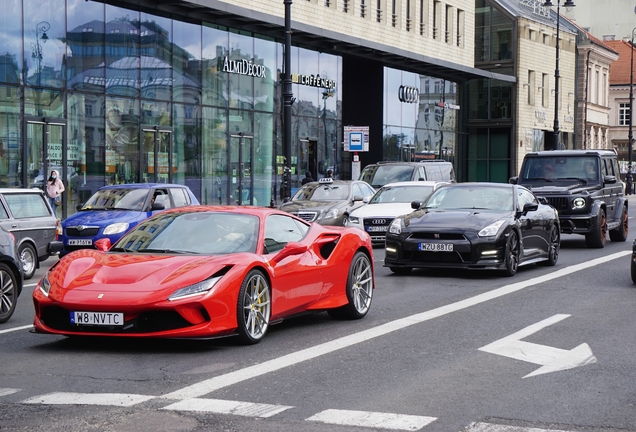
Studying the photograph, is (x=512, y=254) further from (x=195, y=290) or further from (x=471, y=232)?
(x=195, y=290)

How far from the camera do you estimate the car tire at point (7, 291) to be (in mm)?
10948

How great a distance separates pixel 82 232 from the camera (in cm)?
2003

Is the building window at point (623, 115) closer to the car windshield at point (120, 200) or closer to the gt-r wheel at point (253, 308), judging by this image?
the car windshield at point (120, 200)

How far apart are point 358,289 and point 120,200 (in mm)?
10765

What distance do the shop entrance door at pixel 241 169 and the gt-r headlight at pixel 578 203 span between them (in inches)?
667

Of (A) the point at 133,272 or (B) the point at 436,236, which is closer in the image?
(A) the point at 133,272

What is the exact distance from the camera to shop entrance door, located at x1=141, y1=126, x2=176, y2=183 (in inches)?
1296

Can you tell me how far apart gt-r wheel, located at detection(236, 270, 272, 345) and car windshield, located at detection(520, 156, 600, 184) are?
14946mm

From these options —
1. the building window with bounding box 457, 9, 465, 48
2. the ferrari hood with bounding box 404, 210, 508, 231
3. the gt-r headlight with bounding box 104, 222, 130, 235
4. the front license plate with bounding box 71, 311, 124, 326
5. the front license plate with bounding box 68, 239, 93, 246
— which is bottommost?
the front license plate with bounding box 68, 239, 93, 246

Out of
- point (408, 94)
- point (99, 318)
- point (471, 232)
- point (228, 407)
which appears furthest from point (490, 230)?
point (408, 94)

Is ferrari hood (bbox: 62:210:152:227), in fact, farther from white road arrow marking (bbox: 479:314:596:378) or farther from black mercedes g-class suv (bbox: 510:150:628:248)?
white road arrow marking (bbox: 479:314:596:378)

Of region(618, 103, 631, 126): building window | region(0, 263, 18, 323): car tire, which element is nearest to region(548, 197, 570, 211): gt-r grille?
region(0, 263, 18, 323): car tire

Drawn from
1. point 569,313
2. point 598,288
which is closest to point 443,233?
point 598,288

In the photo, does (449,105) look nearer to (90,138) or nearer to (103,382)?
(90,138)
